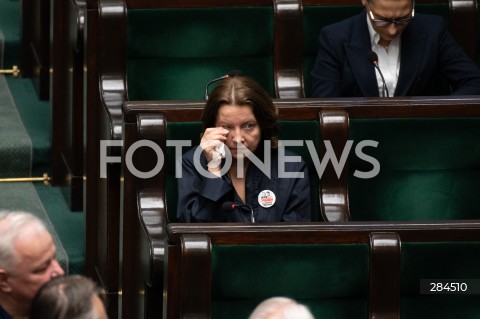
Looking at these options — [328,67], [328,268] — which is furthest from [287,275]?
[328,67]

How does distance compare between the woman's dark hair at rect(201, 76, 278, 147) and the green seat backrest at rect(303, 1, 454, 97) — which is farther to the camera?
the green seat backrest at rect(303, 1, 454, 97)

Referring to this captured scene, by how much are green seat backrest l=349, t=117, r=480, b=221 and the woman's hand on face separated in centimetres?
20

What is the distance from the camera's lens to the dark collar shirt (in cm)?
179

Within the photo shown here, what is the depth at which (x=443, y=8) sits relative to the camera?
87.7 inches

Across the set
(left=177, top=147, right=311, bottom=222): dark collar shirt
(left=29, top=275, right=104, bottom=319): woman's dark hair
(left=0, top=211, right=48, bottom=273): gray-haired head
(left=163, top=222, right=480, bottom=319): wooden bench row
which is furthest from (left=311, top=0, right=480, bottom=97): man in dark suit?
(left=29, top=275, right=104, bottom=319): woman's dark hair

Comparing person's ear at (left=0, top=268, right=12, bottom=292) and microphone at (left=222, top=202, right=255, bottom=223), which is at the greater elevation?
microphone at (left=222, top=202, right=255, bottom=223)

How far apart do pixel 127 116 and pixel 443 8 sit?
0.62 m

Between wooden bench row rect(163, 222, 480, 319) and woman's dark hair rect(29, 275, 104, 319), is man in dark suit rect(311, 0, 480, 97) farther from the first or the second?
woman's dark hair rect(29, 275, 104, 319)

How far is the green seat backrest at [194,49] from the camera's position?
2.12 m

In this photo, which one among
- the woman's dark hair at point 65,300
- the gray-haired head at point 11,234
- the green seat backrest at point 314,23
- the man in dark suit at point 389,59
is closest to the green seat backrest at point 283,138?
the man in dark suit at point 389,59

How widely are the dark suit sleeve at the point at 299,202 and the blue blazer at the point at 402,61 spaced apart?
287 millimetres

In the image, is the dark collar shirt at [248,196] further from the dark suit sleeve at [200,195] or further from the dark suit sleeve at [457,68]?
the dark suit sleeve at [457,68]

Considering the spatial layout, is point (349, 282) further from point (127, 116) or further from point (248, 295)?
point (127, 116)

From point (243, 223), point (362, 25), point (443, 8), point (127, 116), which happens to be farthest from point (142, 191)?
point (443, 8)
